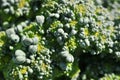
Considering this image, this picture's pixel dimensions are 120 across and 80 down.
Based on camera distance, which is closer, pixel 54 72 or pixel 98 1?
pixel 54 72

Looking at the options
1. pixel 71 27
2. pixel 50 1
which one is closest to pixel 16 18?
pixel 50 1

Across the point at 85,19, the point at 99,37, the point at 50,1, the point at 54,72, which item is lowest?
the point at 54,72

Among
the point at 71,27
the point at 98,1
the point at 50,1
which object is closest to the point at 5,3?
the point at 50,1

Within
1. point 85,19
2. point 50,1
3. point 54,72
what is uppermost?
point 50,1

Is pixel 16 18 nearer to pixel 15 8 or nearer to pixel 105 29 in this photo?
pixel 15 8

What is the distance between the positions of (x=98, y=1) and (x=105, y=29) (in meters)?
0.31

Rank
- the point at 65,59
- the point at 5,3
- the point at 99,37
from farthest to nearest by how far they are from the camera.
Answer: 1. the point at 5,3
2. the point at 99,37
3. the point at 65,59

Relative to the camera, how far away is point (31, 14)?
216cm

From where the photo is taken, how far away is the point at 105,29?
2.02m

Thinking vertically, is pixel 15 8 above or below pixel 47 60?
above

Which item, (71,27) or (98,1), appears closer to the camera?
(71,27)

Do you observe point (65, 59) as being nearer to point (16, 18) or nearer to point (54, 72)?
point (54, 72)

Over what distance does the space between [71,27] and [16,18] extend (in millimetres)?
492

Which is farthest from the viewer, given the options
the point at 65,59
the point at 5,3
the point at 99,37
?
the point at 5,3
